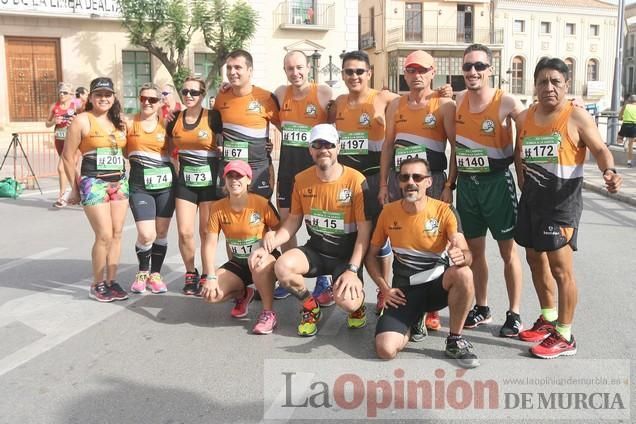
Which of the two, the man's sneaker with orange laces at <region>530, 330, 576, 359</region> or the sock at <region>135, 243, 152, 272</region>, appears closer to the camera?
the man's sneaker with orange laces at <region>530, 330, 576, 359</region>

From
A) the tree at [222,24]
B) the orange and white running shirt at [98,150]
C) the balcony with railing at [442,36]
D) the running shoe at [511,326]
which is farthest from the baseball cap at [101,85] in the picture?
the balcony with railing at [442,36]

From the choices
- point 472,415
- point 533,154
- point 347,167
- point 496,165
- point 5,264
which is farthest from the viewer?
point 5,264

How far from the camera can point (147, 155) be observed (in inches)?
227

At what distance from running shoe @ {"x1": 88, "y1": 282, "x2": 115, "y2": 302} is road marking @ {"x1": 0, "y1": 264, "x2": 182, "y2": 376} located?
54mm

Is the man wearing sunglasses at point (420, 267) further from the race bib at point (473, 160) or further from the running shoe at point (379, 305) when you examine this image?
Result: the running shoe at point (379, 305)

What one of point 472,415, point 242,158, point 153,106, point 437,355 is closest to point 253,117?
point 242,158

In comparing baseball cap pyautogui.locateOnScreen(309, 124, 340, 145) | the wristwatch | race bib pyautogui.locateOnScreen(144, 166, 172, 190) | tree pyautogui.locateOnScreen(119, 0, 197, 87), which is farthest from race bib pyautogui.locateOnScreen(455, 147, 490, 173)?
tree pyautogui.locateOnScreen(119, 0, 197, 87)

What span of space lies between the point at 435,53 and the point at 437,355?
4620cm

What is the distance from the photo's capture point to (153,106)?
580cm

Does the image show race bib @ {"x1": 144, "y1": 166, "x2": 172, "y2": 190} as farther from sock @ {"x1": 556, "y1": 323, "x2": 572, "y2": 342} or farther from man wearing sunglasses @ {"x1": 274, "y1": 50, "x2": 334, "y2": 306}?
sock @ {"x1": 556, "y1": 323, "x2": 572, "y2": 342}

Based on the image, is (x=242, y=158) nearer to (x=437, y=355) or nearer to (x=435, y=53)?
(x=437, y=355)

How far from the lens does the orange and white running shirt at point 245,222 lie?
5.17 m

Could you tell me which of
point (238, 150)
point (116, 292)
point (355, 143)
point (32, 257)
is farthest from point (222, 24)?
point (355, 143)

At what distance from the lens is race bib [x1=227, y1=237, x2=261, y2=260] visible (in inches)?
204
